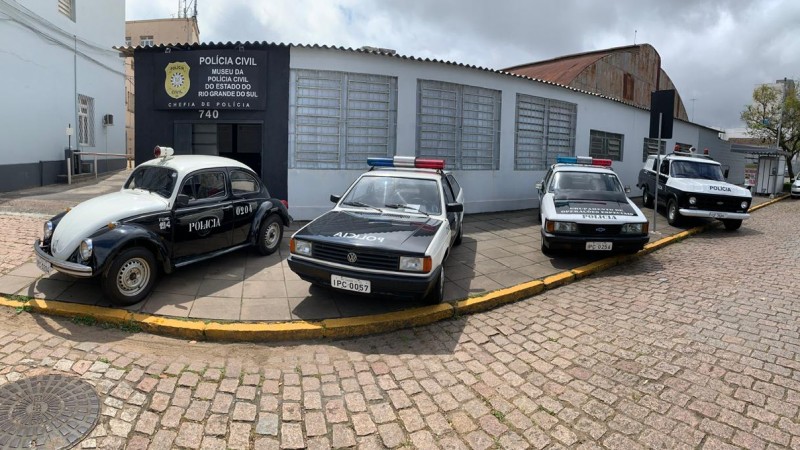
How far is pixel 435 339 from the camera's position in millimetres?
4637

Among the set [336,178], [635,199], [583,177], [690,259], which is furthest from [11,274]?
[635,199]

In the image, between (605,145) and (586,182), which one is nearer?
(586,182)

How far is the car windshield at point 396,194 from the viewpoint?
19.8 feet

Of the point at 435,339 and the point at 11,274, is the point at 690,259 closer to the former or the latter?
the point at 435,339

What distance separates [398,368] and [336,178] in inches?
262

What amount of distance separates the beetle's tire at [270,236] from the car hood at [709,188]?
955 cm

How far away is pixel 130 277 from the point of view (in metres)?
4.95

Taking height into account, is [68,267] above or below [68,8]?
below

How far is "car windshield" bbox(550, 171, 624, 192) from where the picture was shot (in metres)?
8.77

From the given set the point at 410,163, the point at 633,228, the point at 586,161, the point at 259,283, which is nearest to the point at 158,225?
the point at 259,283

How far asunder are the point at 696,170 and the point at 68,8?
2186cm

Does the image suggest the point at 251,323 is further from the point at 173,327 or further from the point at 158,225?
the point at 158,225

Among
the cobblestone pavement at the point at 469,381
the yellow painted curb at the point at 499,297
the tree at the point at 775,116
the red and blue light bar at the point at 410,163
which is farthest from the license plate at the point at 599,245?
the tree at the point at 775,116

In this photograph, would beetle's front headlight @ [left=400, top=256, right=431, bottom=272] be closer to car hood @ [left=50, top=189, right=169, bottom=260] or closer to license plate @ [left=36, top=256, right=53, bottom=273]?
car hood @ [left=50, top=189, right=169, bottom=260]
